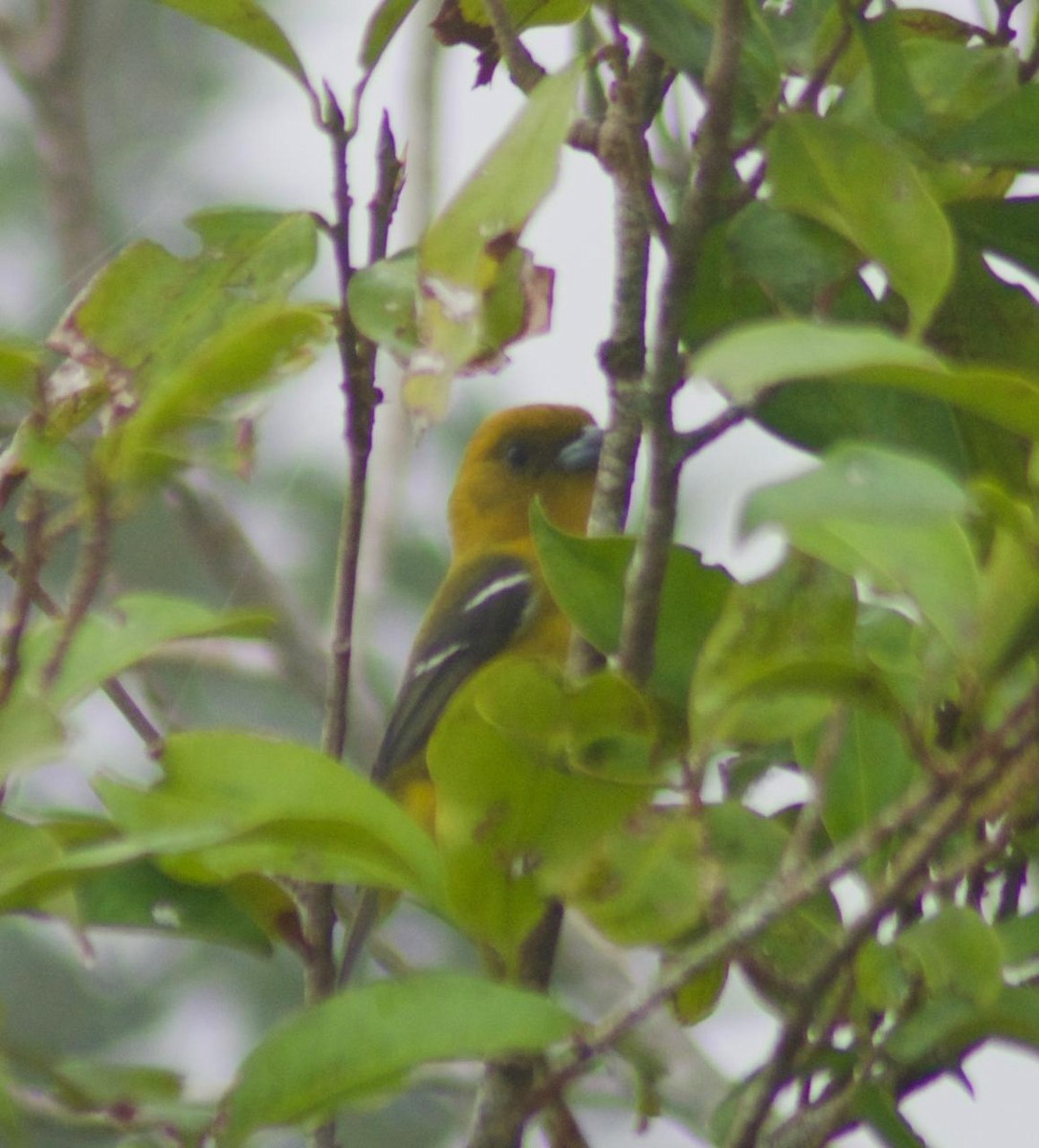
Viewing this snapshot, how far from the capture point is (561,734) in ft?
3.78

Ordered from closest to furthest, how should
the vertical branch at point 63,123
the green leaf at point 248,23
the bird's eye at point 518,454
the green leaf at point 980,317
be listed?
the green leaf at point 248,23 < the green leaf at point 980,317 < the vertical branch at point 63,123 < the bird's eye at point 518,454

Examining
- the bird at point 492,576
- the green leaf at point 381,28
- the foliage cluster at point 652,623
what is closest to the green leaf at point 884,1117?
the foliage cluster at point 652,623

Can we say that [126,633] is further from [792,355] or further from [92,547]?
[792,355]

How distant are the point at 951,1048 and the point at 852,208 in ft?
1.90

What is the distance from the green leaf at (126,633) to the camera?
1.14 metres

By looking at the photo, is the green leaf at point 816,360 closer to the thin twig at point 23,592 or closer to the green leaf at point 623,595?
the green leaf at point 623,595

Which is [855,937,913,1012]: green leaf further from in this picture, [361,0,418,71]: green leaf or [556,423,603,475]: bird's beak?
[556,423,603,475]: bird's beak

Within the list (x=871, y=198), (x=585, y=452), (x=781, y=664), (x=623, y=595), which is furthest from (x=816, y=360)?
(x=585, y=452)

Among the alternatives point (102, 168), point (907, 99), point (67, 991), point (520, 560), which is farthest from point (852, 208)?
point (102, 168)

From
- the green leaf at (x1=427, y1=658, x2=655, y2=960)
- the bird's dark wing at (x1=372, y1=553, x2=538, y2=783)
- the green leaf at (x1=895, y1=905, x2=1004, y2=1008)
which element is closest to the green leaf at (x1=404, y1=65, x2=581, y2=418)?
the green leaf at (x1=427, y1=658, x2=655, y2=960)

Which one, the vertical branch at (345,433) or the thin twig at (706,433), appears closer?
the thin twig at (706,433)

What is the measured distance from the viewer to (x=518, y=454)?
14.8 ft

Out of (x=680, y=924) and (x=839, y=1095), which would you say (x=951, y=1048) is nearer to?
(x=839, y=1095)

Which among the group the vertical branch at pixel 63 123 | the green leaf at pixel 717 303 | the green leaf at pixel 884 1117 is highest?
the vertical branch at pixel 63 123
